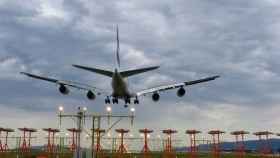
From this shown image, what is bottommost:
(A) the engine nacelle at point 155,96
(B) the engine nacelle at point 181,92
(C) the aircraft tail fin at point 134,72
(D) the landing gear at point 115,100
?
→ (D) the landing gear at point 115,100

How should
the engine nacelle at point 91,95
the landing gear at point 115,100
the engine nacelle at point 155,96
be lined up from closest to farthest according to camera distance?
the engine nacelle at point 91,95
the landing gear at point 115,100
the engine nacelle at point 155,96

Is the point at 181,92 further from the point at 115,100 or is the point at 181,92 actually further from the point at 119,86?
the point at 115,100

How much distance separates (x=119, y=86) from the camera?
2493 inches

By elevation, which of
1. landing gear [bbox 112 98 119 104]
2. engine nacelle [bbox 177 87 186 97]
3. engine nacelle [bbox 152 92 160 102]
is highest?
engine nacelle [bbox 177 87 186 97]

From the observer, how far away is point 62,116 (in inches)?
2473

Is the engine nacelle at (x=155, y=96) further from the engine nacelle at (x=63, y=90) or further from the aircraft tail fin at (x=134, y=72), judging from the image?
the engine nacelle at (x=63, y=90)

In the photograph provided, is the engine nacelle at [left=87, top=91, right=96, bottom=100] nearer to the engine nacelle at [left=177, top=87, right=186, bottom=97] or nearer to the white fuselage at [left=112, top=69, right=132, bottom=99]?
the white fuselage at [left=112, top=69, right=132, bottom=99]

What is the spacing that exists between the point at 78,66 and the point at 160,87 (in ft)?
63.9

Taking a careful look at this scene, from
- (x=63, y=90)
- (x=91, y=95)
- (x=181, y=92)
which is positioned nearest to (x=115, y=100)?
(x=91, y=95)

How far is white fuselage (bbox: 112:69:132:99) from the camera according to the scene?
6137 centimetres

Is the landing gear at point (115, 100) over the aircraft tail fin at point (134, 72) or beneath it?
beneath

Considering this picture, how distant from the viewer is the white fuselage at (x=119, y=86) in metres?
61.4

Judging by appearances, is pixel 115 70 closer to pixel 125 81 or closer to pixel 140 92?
pixel 125 81

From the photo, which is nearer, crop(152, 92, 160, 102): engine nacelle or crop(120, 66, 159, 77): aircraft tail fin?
crop(120, 66, 159, 77): aircraft tail fin
